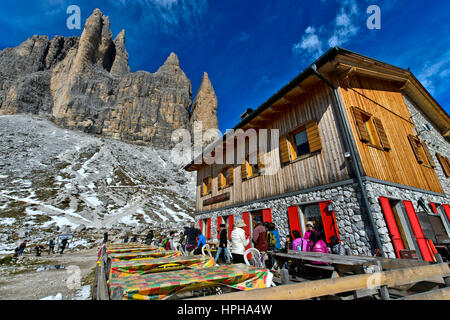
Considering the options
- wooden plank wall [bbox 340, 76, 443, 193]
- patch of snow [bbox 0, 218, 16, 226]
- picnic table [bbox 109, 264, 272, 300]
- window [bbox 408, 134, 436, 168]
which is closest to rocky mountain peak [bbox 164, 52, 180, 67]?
patch of snow [bbox 0, 218, 16, 226]

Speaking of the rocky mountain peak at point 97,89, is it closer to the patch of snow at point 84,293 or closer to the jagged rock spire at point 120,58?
the jagged rock spire at point 120,58

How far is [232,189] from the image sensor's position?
1262 cm

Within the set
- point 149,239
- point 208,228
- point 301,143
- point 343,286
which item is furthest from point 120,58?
point 343,286

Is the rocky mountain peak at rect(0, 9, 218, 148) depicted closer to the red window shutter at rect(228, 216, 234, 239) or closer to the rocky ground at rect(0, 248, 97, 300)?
the red window shutter at rect(228, 216, 234, 239)

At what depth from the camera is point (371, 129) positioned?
8305 millimetres

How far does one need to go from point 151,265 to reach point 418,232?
8408 millimetres

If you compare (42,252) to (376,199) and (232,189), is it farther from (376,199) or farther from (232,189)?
(376,199)

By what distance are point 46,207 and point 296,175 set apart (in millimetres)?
32978

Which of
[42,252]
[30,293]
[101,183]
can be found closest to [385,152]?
[30,293]

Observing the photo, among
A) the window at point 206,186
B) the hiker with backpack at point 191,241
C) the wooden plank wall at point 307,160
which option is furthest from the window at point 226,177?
the hiker with backpack at point 191,241

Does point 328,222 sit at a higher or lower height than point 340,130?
lower

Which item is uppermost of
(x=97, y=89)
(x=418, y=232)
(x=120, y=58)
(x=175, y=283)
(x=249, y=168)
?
(x=120, y=58)

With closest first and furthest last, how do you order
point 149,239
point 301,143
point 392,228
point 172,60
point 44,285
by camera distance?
point 392,228, point 44,285, point 301,143, point 149,239, point 172,60

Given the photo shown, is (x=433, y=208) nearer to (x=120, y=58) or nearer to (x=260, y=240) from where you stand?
(x=260, y=240)
